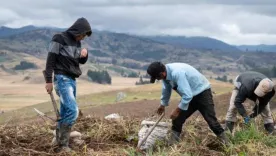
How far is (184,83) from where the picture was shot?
6914 mm

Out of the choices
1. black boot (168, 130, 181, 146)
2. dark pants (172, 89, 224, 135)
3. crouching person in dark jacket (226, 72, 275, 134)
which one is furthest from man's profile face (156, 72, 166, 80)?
crouching person in dark jacket (226, 72, 275, 134)

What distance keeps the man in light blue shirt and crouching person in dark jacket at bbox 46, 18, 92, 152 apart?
1240mm

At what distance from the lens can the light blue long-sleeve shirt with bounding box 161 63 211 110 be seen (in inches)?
272

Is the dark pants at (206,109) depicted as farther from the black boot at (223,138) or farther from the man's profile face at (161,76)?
the man's profile face at (161,76)

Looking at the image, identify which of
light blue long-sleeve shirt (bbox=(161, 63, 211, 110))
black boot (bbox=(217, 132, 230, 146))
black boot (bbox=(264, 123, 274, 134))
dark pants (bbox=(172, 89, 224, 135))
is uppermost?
light blue long-sleeve shirt (bbox=(161, 63, 211, 110))

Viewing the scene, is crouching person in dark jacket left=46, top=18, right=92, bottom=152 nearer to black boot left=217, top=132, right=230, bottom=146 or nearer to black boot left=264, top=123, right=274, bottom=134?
black boot left=217, top=132, right=230, bottom=146

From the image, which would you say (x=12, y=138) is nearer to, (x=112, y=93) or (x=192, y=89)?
(x=192, y=89)

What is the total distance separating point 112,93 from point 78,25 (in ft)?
84.4

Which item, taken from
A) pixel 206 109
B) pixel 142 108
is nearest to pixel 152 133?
pixel 206 109

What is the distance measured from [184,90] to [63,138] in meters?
2.10

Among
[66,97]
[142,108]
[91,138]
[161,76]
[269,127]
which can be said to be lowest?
[142,108]

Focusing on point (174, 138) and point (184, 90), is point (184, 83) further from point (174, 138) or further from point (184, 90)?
point (174, 138)

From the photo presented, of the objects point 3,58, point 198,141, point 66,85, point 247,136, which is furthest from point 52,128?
point 3,58

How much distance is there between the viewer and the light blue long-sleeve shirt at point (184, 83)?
6.91 meters
